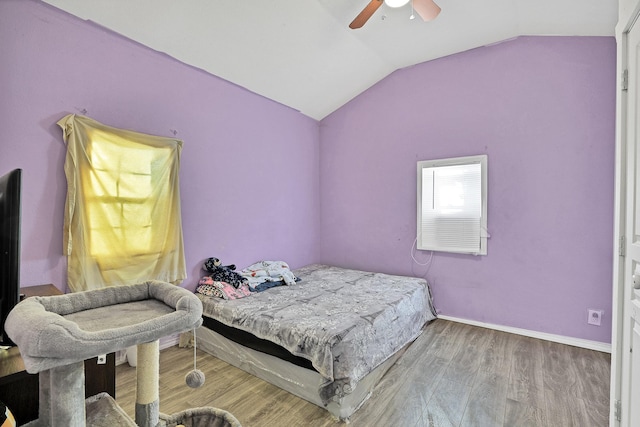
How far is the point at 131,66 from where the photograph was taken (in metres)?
2.38

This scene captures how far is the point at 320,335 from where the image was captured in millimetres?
1922

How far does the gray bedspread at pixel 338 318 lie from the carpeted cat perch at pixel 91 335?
733 mm

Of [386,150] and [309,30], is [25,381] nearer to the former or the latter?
[309,30]

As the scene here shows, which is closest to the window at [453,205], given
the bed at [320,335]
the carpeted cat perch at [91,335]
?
the bed at [320,335]

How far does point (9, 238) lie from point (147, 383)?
2.07ft

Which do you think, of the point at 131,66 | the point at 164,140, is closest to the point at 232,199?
the point at 164,140

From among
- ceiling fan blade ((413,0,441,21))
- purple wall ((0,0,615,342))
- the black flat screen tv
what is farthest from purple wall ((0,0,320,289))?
ceiling fan blade ((413,0,441,21))

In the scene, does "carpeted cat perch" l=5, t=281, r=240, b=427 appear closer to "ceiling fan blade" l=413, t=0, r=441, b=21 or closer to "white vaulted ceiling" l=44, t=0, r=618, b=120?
"white vaulted ceiling" l=44, t=0, r=618, b=120

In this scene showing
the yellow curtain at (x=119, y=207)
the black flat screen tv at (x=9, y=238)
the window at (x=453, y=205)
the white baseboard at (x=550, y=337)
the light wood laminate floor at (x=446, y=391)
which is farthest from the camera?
the window at (x=453, y=205)

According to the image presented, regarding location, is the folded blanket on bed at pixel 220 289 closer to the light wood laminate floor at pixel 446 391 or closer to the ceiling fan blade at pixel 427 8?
the light wood laminate floor at pixel 446 391

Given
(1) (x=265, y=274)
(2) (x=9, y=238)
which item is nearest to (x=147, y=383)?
(2) (x=9, y=238)

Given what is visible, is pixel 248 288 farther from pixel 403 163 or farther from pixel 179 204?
pixel 403 163

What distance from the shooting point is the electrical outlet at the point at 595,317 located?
2.61 m

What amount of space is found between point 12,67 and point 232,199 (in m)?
1.81
